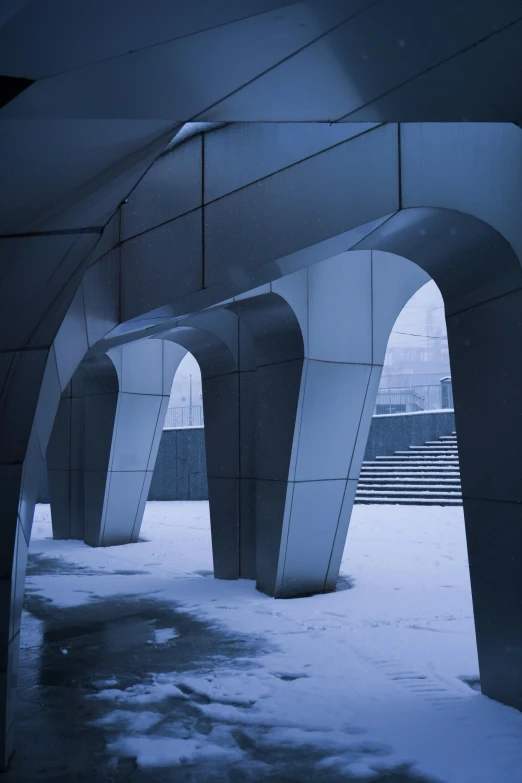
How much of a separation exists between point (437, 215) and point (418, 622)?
20.4ft

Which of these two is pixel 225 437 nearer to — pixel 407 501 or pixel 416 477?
pixel 407 501

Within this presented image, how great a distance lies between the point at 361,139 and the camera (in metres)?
7.08

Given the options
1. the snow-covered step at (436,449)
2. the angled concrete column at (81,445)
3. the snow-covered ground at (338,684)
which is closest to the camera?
the snow-covered ground at (338,684)

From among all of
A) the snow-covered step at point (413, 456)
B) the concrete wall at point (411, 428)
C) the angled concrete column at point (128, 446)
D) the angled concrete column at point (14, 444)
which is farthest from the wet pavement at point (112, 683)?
the concrete wall at point (411, 428)

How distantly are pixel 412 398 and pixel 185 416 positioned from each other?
13.3 m

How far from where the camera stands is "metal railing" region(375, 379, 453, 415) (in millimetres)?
38438

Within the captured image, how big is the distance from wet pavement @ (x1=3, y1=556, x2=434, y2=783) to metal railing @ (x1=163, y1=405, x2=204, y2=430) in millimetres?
28090

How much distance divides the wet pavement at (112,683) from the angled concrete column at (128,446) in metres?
6.84

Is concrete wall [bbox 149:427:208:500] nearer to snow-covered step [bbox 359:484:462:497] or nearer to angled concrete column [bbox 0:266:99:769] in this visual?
snow-covered step [bbox 359:484:462:497]

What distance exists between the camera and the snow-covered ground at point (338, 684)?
621 centimetres

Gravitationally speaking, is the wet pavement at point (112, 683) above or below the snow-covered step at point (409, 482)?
below

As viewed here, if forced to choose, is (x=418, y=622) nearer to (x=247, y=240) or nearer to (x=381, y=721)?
(x=381, y=721)

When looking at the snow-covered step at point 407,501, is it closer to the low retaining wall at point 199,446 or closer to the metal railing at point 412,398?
the low retaining wall at point 199,446

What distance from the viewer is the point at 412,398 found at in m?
39.8
